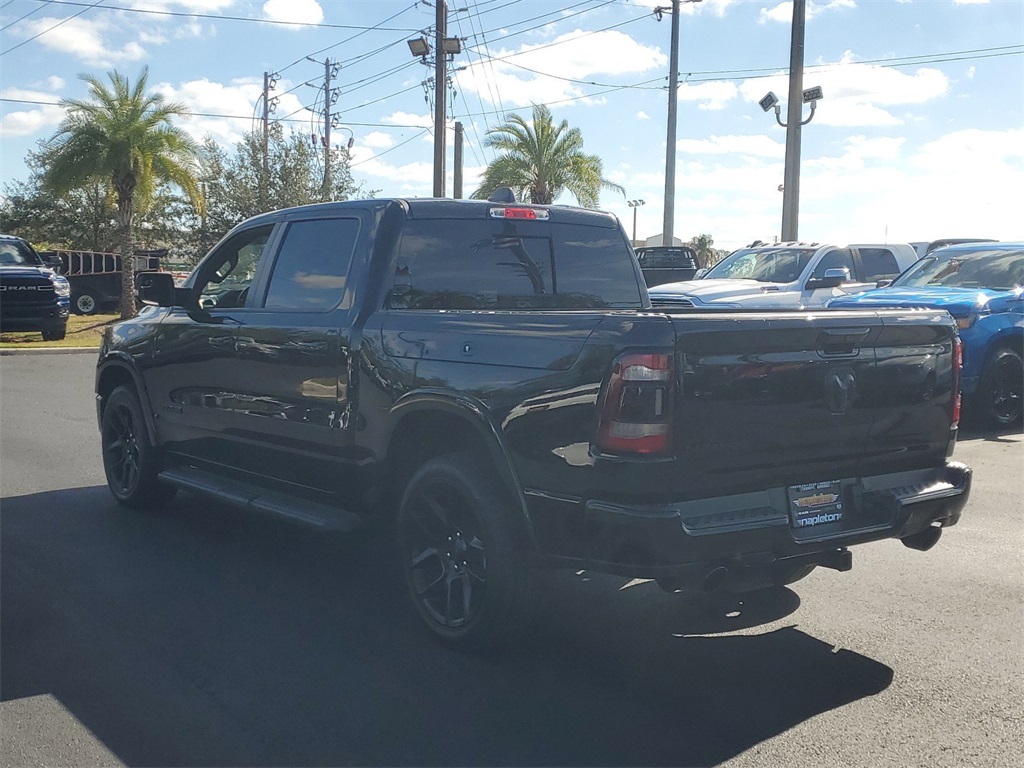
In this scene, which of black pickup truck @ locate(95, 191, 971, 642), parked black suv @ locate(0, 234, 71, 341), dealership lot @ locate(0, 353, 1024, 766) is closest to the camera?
dealership lot @ locate(0, 353, 1024, 766)

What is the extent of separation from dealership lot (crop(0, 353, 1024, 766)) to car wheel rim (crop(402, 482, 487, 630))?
193mm

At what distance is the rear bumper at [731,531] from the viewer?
3.75 metres

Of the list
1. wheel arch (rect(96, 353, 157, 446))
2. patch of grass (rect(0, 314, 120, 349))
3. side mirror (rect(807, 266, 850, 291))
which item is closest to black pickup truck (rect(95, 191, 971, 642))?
wheel arch (rect(96, 353, 157, 446))

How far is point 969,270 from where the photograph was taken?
11586 mm

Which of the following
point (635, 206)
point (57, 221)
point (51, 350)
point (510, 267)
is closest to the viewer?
point (510, 267)

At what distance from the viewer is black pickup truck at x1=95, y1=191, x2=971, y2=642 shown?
3820mm

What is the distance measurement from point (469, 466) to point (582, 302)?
1.63m

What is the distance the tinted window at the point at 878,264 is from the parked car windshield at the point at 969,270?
2.79 meters

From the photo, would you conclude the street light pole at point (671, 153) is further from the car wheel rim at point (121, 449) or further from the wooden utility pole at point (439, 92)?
the car wheel rim at point (121, 449)

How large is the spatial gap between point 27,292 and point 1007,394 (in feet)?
60.0

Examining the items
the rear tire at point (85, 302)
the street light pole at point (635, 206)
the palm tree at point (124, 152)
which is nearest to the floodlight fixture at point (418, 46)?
the palm tree at point (124, 152)

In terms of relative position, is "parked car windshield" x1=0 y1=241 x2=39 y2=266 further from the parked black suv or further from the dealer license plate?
the dealer license plate

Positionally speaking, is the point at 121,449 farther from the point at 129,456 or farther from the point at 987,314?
the point at 987,314

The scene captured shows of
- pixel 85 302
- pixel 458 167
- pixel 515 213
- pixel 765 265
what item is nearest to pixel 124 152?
pixel 85 302
